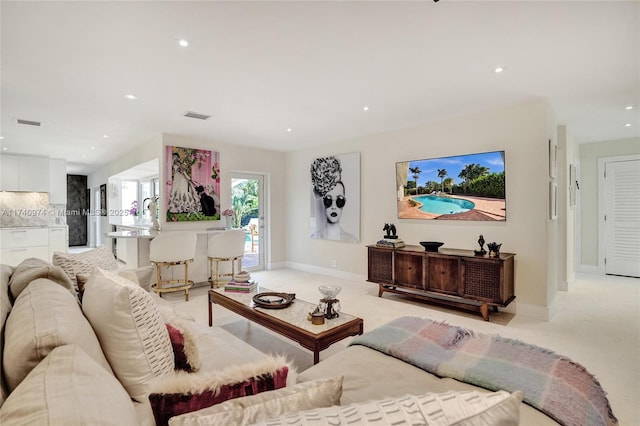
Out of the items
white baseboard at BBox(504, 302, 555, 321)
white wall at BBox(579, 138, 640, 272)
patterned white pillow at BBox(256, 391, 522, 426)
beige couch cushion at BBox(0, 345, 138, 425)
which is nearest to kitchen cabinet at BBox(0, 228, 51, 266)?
beige couch cushion at BBox(0, 345, 138, 425)

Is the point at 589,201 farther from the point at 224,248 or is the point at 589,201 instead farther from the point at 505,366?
the point at 224,248

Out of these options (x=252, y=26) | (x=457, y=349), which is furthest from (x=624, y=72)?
(x=252, y=26)

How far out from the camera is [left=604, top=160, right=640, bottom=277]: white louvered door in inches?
208

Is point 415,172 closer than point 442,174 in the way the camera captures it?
No

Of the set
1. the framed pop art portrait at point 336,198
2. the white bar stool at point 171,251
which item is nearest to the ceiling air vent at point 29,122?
the white bar stool at point 171,251

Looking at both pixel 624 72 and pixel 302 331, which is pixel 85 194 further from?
pixel 624 72

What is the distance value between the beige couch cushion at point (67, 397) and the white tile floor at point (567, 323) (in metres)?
1.91

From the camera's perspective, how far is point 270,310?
8.22ft

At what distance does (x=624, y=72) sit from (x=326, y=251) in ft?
14.6

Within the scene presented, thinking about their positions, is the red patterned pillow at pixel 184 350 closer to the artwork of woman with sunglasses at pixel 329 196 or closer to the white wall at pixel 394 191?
the white wall at pixel 394 191

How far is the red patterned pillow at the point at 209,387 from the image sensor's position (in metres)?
0.85

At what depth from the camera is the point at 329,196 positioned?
18.7 feet

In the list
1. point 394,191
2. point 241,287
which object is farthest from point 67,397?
point 394,191

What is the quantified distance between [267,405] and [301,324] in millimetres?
1527
